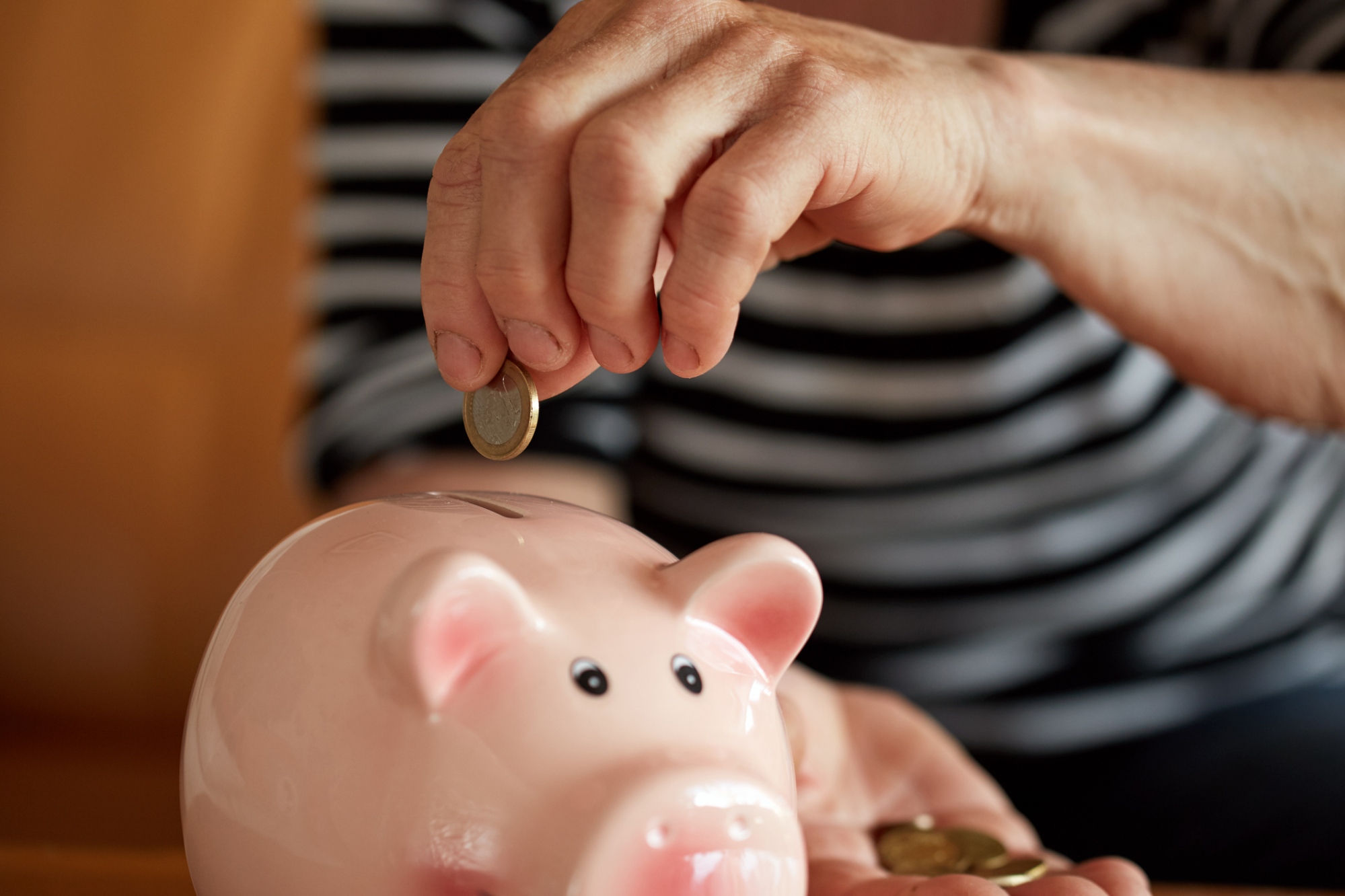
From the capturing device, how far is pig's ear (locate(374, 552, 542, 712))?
0.44 metres

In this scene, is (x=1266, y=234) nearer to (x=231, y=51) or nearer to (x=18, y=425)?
(x=231, y=51)

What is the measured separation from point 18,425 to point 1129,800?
2.10 metres

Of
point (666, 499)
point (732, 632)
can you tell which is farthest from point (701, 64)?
point (666, 499)

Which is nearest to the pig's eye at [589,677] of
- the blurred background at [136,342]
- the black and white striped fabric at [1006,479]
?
the black and white striped fabric at [1006,479]

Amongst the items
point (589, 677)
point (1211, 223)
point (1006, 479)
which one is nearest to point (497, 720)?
point (589, 677)

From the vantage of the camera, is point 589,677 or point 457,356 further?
point 457,356

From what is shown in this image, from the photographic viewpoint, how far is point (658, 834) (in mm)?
420

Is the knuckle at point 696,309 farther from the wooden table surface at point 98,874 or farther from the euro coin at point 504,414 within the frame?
the wooden table surface at point 98,874

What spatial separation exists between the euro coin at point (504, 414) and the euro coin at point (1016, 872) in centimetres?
32

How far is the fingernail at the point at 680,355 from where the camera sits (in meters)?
0.53

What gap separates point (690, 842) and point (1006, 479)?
840 millimetres

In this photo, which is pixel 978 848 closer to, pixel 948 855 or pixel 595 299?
pixel 948 855

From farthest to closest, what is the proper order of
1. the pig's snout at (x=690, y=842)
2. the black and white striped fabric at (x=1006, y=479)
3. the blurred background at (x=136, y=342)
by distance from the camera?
the blurred background at (x=136, y=342)
the black and white striped fabric at (x=1006, y=479)
the pig's snout at (x=690, y=842)

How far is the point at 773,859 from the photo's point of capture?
0.45 metres
